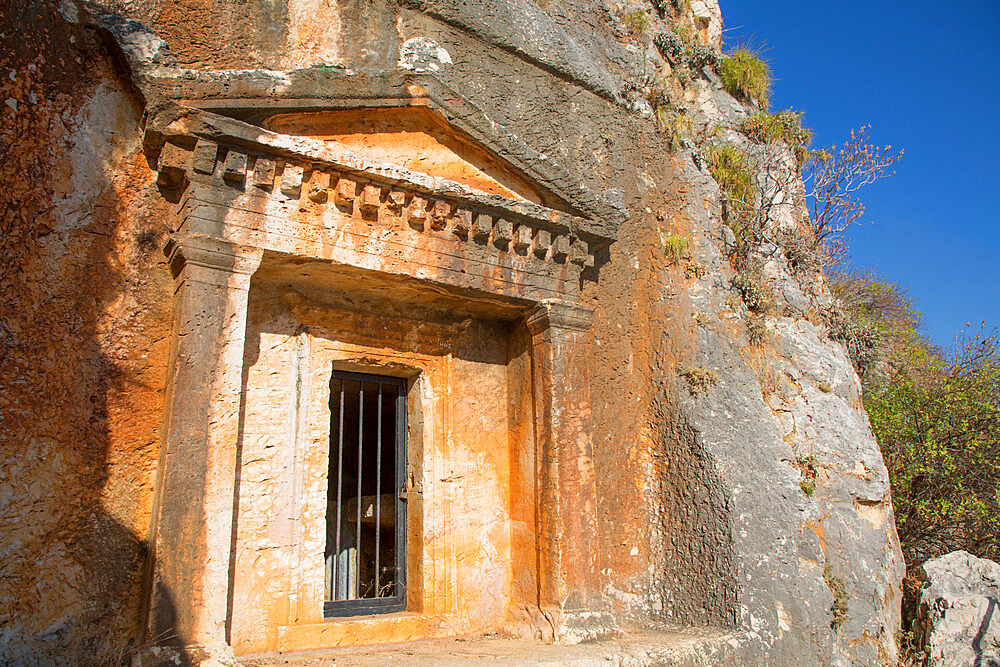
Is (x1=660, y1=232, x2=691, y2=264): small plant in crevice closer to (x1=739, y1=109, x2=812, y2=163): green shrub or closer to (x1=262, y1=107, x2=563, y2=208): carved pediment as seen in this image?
(x1=262, y1=107, x2=563, y2=208): carved pediment

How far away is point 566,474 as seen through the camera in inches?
203

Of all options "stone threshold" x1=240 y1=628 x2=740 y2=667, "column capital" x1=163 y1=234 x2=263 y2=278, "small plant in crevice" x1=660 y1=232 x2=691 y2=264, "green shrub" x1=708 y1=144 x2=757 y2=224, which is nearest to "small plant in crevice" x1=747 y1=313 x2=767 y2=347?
"small plant in crevice" x1=660 y1=232 x2=691 y2=264

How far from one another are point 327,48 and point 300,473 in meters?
3.25

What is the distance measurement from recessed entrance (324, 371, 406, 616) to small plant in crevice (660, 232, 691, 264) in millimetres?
2610

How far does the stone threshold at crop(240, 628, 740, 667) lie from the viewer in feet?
13.3

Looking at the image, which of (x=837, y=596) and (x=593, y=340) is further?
(x=593, y=340)

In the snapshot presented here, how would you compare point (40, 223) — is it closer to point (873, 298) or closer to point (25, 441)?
point (25, 441)

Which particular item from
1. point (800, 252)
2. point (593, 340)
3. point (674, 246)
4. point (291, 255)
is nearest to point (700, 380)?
point (593, 340)

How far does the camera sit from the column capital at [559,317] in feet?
17.6

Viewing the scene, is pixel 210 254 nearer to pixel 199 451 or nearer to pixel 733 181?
pixel 199 451

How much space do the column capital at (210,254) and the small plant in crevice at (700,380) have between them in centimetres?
345

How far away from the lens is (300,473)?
15.4 ft

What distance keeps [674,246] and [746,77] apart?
374cm

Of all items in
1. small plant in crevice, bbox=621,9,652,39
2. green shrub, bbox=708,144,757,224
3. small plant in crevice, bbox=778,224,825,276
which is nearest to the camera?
green shrub, bbox=708,144,757,224
